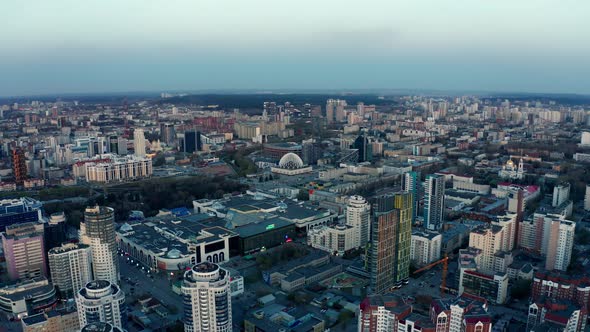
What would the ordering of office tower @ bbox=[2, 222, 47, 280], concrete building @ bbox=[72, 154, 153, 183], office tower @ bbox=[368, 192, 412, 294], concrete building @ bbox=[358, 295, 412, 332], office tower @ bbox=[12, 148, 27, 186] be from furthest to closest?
concrete building @ bbox=[72, 154, 153, 183] < office tower @ bbox=[12, 148, 27, 186] < office tower @ bbox=[2, 222, 47, 280] < office tower @ bbox=[368, 192, 412, 294] < concrete building @ bbox=[358, 295, 412, 332]

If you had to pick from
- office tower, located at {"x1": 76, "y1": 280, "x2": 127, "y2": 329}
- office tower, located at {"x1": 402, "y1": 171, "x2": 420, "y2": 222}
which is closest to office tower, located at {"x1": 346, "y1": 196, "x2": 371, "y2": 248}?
office tower, located at {"x1": 402, "y1": 171, "x2": 420, "y2": 222}

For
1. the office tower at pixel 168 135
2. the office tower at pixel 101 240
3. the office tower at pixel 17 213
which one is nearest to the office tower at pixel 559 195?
the office tower at pixel 101 240

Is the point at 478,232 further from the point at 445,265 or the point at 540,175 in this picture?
the point at 540,175

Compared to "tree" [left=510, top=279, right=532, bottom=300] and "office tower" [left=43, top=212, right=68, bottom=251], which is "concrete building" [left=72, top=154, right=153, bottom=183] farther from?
"tree" [left=510, top=279, right=532, bottom=300]

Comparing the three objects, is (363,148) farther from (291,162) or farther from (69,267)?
(69,267)

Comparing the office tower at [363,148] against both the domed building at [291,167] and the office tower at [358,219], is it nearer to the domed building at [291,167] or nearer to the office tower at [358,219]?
the domed building at [291,167]

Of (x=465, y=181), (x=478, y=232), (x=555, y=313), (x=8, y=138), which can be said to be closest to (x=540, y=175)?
(x=465, y=181)
